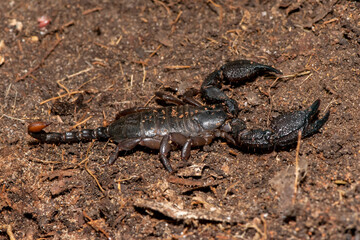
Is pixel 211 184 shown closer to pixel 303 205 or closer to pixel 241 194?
pixel 241 194

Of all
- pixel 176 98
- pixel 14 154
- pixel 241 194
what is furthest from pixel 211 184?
pixel 14 154

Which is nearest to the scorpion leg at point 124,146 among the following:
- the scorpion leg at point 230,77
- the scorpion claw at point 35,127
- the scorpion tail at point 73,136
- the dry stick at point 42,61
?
the scorpion tail at point 73,136

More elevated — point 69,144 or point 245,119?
point 245,119

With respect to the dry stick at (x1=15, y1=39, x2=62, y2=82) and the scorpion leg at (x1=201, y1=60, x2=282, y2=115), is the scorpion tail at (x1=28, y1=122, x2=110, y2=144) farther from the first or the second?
the scorpion leg at (x1=201, y1=60, x2=282, y2=115)

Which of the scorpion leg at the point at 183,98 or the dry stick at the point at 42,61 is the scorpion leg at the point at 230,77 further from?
the dry stick at the point at 42,61

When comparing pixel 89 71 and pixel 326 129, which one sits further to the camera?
pixel 89 71

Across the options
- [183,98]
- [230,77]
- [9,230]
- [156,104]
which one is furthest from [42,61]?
[230,77]

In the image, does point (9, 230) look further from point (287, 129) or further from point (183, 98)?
point (287, 129)
